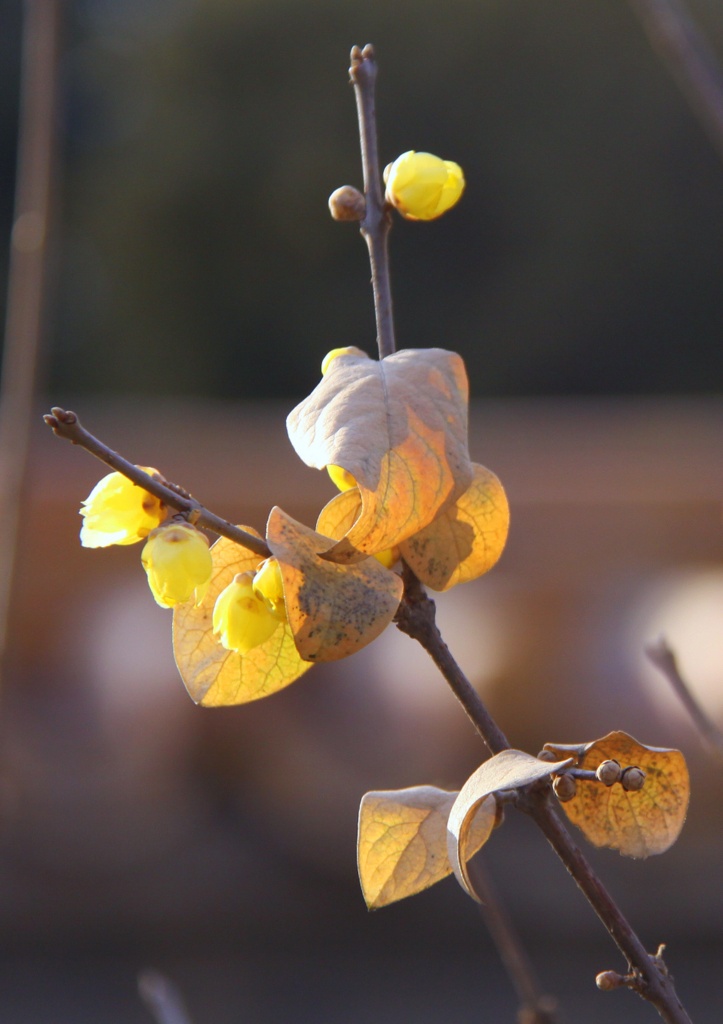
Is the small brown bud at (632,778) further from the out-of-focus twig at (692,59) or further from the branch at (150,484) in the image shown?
the out-of-focus twig at (692,59)

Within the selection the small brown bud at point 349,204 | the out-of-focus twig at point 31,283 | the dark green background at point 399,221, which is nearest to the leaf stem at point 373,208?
the small brown bud at point 349,204

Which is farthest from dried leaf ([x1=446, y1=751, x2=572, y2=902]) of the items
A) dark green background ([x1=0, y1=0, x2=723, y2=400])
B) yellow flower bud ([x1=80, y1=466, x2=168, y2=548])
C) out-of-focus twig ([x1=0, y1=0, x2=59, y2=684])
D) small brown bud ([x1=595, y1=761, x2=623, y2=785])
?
dark green background ([x1=0, y1=0, x2=723, y2=400])

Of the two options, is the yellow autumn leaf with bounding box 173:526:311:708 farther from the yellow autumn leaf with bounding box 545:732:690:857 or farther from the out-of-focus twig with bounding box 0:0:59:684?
the out-of-focus twig with bounding box 0:0:59:684

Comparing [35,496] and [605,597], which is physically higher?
[35,496]

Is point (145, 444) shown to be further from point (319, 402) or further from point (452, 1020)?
point (319, 402)

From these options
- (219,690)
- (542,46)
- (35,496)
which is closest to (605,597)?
(35,496)

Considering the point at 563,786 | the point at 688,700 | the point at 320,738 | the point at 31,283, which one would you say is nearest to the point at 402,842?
the point at 563,786

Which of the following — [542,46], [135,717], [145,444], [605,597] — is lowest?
[135,717]
